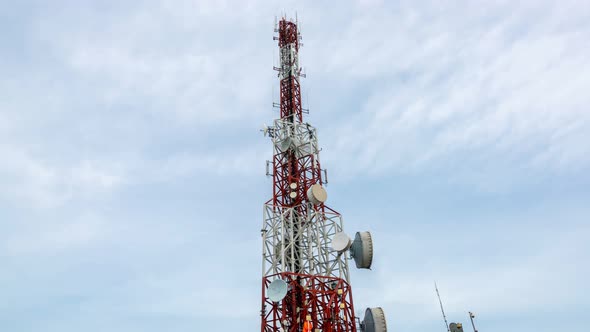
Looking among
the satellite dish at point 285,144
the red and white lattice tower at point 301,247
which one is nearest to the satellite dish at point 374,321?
the red and white lattice tower at point 301,247

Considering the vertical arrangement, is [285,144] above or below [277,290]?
above

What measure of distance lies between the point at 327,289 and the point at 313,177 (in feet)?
43.6

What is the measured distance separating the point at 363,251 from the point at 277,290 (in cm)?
925

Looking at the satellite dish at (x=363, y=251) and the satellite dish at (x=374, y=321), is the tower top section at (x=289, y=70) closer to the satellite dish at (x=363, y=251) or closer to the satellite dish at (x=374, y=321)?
the satellite dish at (x=363, y=251)

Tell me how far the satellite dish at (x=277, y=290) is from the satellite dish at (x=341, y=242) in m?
6.73

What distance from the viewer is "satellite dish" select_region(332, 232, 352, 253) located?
47938 millimetres

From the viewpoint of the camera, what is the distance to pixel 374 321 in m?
45.1

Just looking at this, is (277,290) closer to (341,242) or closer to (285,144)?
(341,242)

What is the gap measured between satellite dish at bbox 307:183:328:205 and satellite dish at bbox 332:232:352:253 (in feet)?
15.6

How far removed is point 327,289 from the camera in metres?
48.9

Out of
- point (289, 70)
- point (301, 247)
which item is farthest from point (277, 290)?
point (289, 70)

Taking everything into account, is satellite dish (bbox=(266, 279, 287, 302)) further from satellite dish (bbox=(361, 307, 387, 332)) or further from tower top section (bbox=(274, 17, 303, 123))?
tower top section (bbox=(274, 17, 303, 123))

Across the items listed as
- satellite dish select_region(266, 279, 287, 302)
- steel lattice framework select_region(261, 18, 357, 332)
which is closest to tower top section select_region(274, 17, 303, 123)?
steel lattice framework select_region(261, 18, 357, 332)

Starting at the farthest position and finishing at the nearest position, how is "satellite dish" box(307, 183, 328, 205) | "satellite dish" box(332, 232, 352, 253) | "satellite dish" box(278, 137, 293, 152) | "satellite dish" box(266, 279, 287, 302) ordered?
"satellite dish" box(278, 137, 293, 152)
"satellite dish" box(307, 183, 328, 205)
"satellite dish" box(332, 232, 352, 253)
"satellite dish" box(266, 279, 287, 302)
